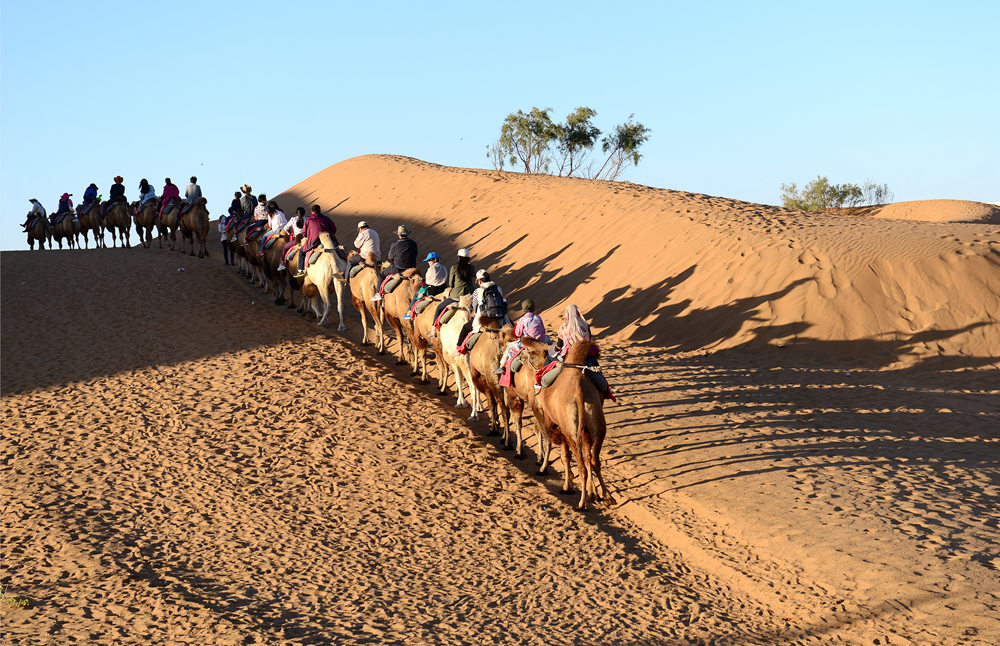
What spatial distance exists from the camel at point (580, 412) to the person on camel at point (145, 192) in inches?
996

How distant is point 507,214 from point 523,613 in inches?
1085

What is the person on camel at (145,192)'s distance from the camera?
3158cm

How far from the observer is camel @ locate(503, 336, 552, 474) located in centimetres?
1094

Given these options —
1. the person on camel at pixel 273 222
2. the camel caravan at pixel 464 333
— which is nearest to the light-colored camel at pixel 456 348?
the camel caravan at pixel 464 333

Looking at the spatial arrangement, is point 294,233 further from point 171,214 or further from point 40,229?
point 40,229

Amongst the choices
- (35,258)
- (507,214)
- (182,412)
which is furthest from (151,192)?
(182,412)

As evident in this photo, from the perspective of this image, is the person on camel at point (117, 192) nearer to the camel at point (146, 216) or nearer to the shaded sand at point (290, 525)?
the camel at point (146, 216)

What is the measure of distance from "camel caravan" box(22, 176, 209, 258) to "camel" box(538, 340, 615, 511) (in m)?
21.4

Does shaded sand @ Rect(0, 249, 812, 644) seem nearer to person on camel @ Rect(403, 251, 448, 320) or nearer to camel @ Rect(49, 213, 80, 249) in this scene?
person on camel @ Rect(403, 251, 448, 320)

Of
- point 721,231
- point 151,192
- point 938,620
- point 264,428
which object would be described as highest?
point 151,192

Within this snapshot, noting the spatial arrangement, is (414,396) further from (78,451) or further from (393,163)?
(393,163)

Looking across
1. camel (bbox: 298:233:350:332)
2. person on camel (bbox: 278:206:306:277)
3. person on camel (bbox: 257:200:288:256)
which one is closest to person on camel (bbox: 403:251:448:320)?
camel (bbox: 298:233:350:332)

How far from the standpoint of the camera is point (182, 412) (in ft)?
45.6

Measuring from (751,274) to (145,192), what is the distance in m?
22.1
